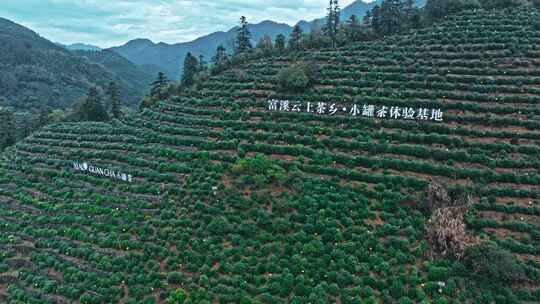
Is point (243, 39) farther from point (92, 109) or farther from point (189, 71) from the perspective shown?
point (92, 109)

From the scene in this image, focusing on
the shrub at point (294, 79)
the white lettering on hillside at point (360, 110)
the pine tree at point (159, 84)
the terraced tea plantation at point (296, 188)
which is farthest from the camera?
the pine tree at point (159, 84)

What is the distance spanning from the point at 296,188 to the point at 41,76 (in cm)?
11622

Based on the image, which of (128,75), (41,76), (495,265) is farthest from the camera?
(128,75)

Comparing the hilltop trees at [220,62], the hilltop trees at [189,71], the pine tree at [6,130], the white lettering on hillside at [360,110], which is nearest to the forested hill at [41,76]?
the pine tree at [6,130]

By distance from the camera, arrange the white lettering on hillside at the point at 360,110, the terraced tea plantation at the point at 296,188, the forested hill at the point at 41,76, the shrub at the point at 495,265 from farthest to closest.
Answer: the forested hill at the point at 41,76 < the white lettering on hillside at the point at 360,110 < the terraced tea plantation at the point at 296,188 < the shrub at the point at 495,265

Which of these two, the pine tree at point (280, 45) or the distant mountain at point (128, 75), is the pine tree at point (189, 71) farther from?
the distant mountain at point (128, 75)

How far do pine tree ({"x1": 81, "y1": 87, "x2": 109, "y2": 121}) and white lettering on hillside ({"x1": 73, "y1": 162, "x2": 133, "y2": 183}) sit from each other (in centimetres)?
1738

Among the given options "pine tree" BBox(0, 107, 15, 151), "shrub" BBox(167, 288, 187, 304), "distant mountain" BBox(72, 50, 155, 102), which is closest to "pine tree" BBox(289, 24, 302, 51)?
"shrub" BBox(167, 288, 187, 304)

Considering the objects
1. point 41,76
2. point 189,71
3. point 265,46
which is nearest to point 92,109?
point 189,71

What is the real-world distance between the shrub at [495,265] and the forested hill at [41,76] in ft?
350

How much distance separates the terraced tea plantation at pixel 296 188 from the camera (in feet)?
72.9

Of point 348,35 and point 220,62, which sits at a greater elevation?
point 348,35

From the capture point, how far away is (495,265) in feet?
67.9

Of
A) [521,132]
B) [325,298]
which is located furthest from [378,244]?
[521,132]
